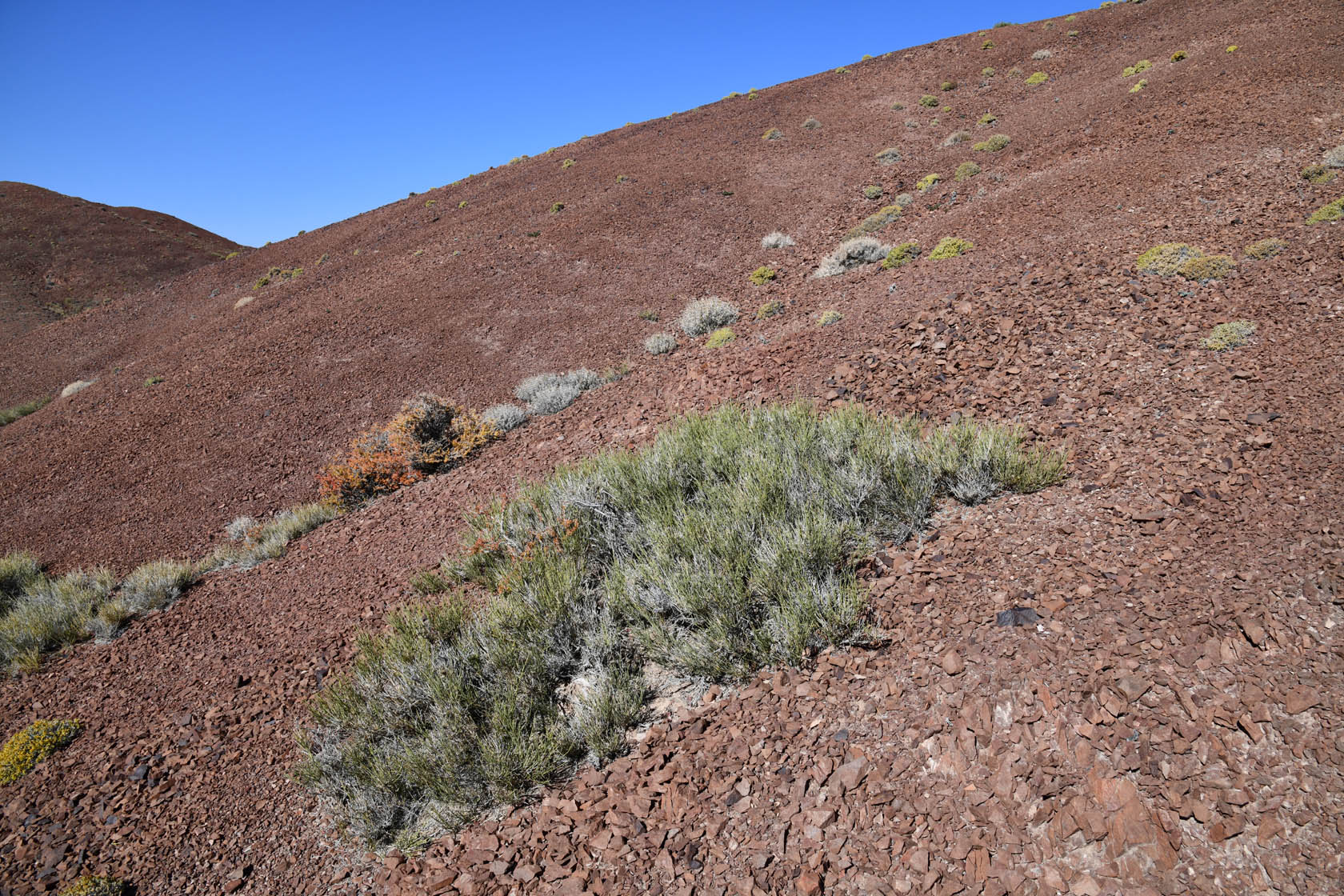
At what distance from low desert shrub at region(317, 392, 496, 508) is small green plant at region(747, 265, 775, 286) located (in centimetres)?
805

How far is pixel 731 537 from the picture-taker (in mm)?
4500

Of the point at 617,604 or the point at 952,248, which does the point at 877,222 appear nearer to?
the point at 952,248

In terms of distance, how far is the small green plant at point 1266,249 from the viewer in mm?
6543

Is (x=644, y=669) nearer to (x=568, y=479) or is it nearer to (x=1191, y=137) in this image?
(x=568, y=479)

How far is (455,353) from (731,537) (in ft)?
40.5

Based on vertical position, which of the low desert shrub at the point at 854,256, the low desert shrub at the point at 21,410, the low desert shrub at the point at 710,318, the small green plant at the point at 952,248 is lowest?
the low desert shrub at the point at 710,318

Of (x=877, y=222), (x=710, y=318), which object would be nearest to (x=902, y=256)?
(x=710, y=318)

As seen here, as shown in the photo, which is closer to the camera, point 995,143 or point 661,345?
point 661,345

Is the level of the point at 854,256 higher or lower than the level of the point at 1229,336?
higher

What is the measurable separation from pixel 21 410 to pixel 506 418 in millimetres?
16841

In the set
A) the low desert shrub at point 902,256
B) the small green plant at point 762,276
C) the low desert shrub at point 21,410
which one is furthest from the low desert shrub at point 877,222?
the low desert shrub at point 21,410

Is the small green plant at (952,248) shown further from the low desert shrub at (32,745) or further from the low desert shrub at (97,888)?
the low desert shrub at (32,745)

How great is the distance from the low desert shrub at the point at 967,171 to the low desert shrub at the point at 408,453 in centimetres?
1317

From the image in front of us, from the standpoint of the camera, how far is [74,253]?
120ft
